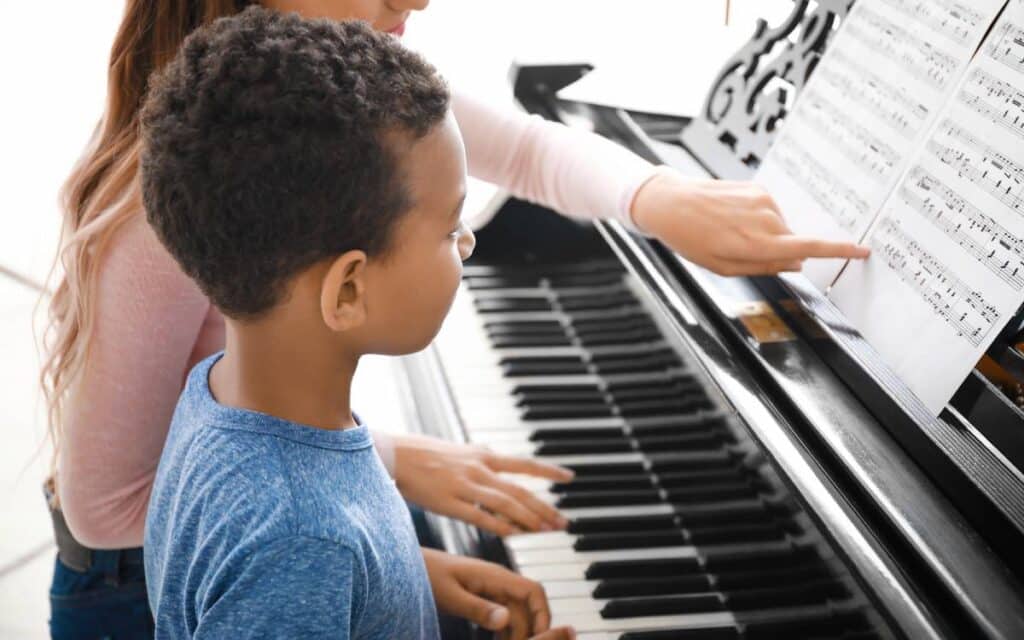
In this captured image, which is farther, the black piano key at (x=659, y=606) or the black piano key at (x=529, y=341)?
the black piano key at (x=529, y=341)

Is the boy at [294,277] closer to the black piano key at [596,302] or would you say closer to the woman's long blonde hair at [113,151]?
the woman's long blonde hair at [113,151]

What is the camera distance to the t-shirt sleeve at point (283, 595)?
852mm

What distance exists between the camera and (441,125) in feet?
3.05

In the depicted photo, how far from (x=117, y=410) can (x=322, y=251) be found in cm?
41

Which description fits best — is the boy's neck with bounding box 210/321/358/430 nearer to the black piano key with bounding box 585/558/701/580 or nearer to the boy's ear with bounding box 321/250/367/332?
the boy's ear with bounding box 321/250/367/332

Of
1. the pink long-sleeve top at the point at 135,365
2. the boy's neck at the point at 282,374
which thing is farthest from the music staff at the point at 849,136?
the boy's neck at the point at 282,374

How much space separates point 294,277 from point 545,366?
2.57 feet

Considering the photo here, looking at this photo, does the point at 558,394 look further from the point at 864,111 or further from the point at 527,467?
the point at 864,111

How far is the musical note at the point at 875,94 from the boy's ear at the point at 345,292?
0.65 meters

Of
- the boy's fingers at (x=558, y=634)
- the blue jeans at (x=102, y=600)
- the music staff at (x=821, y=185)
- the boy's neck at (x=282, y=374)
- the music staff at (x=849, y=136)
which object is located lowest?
the blue jeans at (x=102, y=600)

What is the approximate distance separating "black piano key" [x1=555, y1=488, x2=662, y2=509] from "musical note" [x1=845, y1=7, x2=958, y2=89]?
62cm

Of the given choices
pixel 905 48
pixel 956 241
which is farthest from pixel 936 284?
pixel 905 48

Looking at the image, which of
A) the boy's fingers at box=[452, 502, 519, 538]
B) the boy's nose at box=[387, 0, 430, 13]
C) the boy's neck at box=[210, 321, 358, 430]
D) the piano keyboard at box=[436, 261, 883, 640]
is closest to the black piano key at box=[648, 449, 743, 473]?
the piano keyboard at box=[436, 261, 883, 640]

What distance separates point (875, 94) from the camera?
1242 mm
